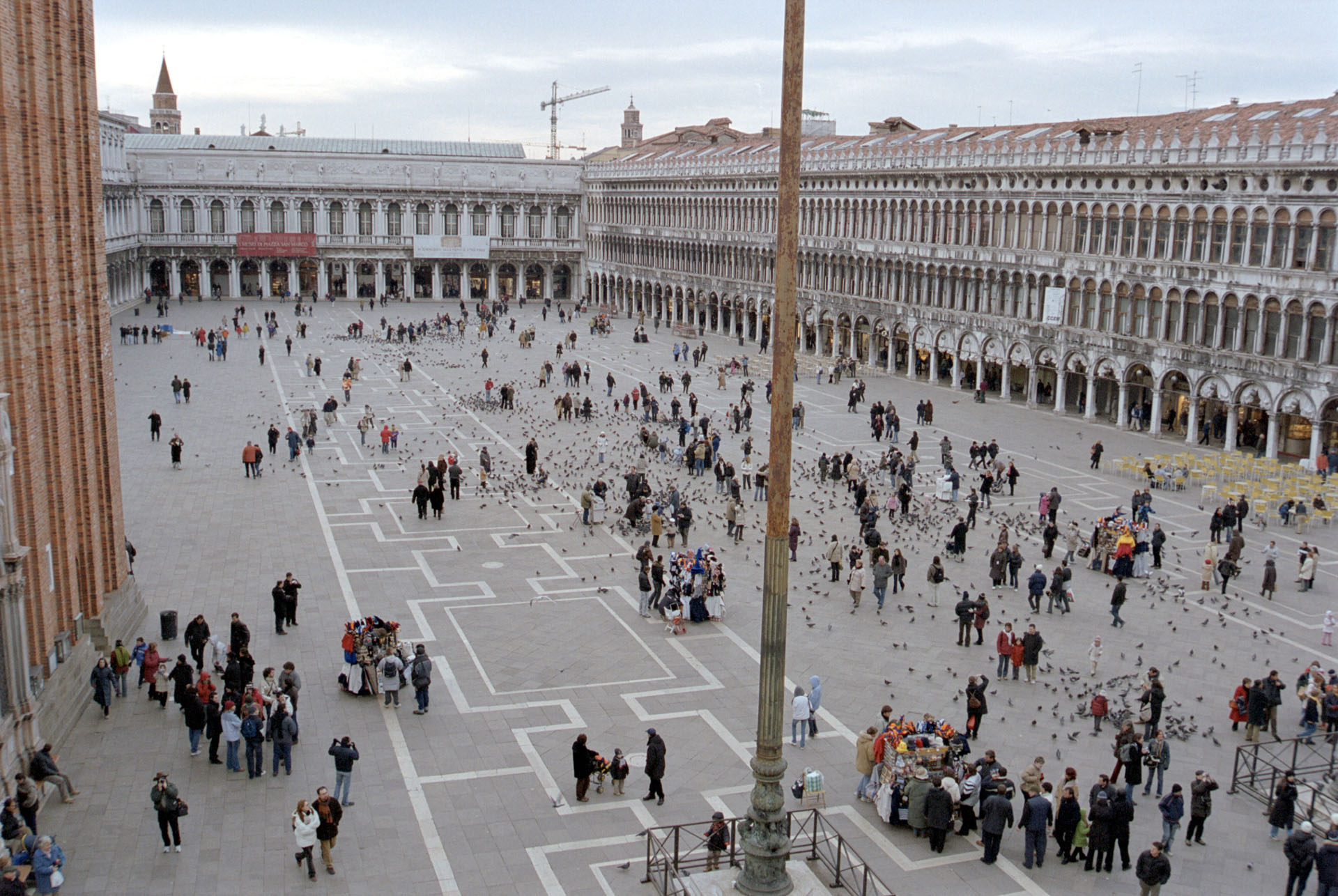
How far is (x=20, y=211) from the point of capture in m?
19.3

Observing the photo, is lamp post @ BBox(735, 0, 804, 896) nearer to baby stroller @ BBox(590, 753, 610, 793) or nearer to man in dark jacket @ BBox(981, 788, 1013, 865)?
man in dark jacket @ BBox(981, 788, 1013, 865)

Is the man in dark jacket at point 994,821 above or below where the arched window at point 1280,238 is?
below

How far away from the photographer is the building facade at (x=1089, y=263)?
4375 cm

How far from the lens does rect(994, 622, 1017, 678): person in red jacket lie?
2277 cm

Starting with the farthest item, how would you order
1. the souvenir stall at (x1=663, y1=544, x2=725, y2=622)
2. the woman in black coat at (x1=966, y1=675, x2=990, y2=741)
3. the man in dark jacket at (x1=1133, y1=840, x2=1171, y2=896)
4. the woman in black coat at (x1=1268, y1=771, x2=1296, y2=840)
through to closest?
1. the souvenir stall at (x1=663, y1=544, x2=725, y2=622)
2. the woman in black coat at (x1=966, y1=675, x2=990, y2=741)
3. the woman in black coat at (x1=1268, y1=771, x2=1296, y2=840)
4. the man in dark jacket at (x1=1133, y1=840, x2=1171, y2=896)

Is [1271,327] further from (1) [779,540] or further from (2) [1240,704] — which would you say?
(1) [779,540]

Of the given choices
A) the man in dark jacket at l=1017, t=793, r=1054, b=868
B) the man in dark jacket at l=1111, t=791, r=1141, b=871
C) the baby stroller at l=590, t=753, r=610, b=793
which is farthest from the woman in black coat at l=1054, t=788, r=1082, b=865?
the baby stroller at l=590, t=753, r=610, b=793

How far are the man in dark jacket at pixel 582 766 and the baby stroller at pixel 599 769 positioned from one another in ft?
0.12

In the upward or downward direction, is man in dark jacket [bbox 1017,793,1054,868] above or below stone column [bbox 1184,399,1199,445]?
below

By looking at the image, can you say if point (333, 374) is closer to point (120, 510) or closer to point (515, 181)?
point (120, 510)

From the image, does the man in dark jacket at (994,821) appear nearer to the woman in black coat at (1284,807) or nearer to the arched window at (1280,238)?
the woman in black coat at (1284,807)

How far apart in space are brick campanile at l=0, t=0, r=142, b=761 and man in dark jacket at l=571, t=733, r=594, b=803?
26.5 feet

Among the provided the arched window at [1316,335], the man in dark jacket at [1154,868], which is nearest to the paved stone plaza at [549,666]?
the man in dark jacket at [1154,868]

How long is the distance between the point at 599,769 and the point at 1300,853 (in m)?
9.52
